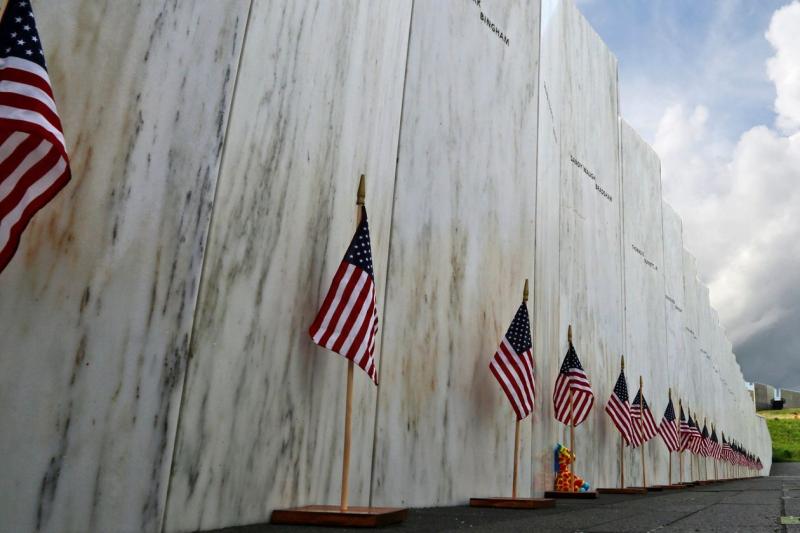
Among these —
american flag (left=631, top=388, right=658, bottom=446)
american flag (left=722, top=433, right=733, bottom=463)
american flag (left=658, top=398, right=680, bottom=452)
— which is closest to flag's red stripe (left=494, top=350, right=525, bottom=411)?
american flag (left=631, top=388, right=658, bottom=446)

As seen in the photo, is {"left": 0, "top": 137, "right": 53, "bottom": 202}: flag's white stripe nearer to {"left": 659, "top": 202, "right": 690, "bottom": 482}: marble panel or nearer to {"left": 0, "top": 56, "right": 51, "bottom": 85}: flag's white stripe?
{"left": 0, "top": 56, "right": 51, "bottom": 85}: flag's white stripe

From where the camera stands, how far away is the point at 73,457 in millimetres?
3508

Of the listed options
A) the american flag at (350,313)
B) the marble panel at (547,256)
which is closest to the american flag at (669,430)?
the marble panel at (547,256)

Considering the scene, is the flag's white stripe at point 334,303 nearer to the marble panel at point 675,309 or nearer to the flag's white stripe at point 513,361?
the flag's white stripe at point 513,361

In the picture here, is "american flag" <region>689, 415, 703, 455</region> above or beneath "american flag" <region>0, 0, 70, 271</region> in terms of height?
beneath

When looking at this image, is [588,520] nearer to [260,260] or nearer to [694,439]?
[260,260]

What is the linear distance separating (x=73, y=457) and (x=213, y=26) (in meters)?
2.82

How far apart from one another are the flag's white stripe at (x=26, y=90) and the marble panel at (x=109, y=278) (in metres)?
0.68

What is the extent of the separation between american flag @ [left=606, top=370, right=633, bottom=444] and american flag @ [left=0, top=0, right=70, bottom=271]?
11.1 meters

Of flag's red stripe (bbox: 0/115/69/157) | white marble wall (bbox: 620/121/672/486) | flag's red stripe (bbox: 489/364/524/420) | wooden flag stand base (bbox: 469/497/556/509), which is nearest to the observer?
flag's red stripe (bbox: 0/115/69/157)

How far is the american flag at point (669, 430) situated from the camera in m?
16.7

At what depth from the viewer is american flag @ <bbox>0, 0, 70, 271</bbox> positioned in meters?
Result: 2.90

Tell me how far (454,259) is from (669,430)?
1176cm

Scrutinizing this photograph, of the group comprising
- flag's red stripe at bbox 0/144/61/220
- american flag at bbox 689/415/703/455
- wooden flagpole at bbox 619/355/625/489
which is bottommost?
wooden flagpole at bbox 619/355/625/489
